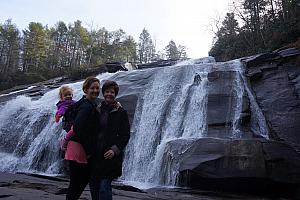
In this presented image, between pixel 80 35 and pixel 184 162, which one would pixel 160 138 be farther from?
pixel 80 35

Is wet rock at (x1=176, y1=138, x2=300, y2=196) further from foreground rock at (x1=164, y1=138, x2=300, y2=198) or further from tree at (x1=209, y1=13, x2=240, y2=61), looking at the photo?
tree at (x1=209, y1=13, x2=240, y2=61)

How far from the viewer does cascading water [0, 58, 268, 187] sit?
11736 millimetres

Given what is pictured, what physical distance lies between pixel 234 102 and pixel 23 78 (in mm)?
35206

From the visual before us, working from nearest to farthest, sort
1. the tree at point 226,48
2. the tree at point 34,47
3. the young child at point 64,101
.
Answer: the young child at point 64,101
the tree at point 226,48
the tree at point 34,47

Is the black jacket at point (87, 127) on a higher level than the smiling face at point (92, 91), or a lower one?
lower

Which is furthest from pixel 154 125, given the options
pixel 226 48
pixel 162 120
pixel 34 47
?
pixel 34 47

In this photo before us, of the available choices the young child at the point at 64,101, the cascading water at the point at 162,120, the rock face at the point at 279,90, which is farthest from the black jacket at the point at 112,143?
the rock face at the point at 279,90

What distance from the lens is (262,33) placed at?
30344 mm

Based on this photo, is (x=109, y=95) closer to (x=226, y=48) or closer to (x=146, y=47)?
(x=226, y=48)

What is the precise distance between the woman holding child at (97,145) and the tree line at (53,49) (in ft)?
136

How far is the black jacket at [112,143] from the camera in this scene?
3.82m

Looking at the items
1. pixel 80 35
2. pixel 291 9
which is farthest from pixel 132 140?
pixel 80 35

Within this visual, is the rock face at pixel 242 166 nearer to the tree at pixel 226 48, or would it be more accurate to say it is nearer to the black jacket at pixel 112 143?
the black jacket at pixel 112 143

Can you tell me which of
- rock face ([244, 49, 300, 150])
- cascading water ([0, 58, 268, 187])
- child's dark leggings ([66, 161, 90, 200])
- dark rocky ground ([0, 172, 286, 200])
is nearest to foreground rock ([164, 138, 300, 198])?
dark rocky ground ([0, 172, 286, 200])
